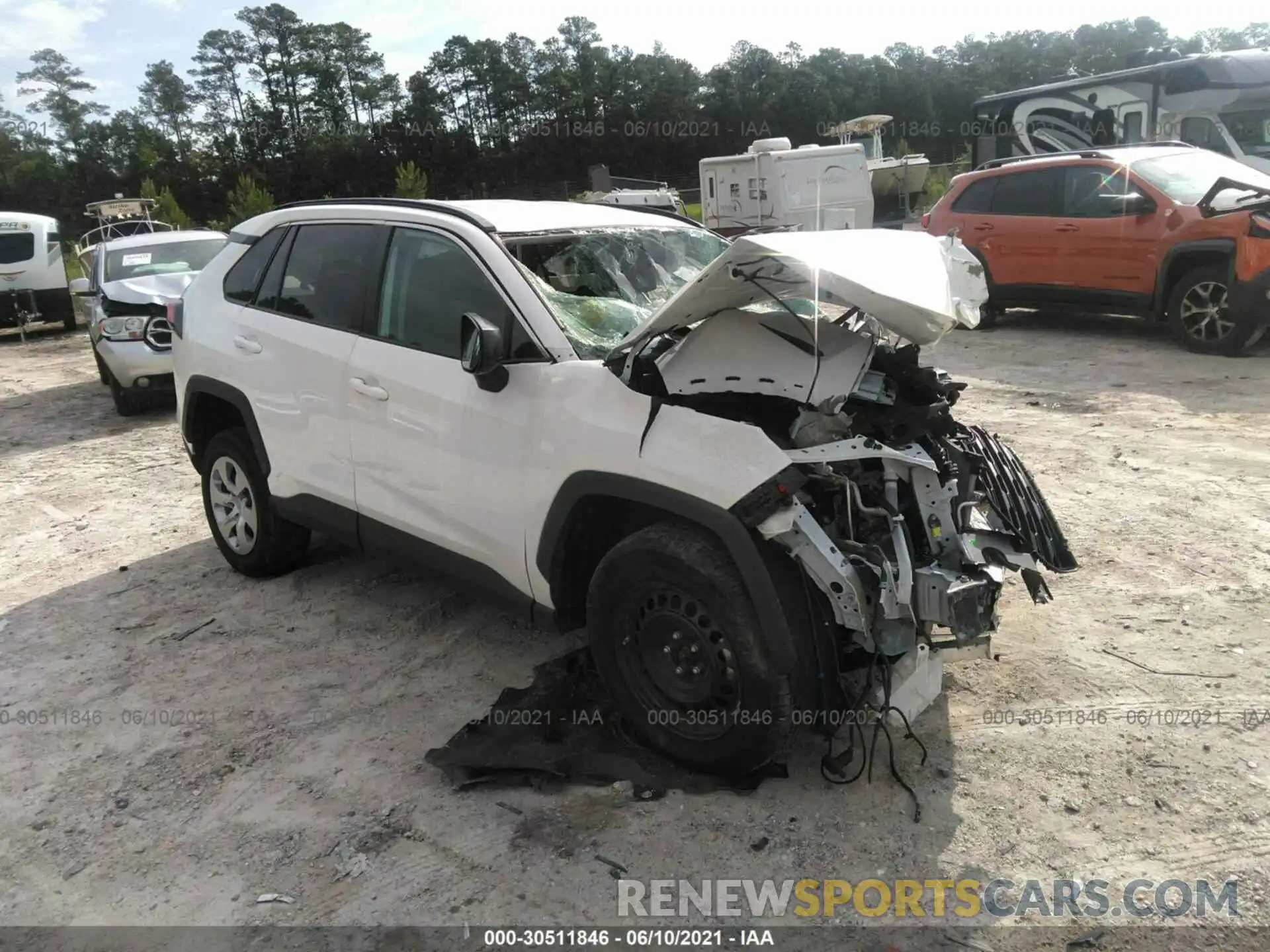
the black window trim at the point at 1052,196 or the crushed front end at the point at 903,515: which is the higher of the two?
the black window trim at the point at 1052,196

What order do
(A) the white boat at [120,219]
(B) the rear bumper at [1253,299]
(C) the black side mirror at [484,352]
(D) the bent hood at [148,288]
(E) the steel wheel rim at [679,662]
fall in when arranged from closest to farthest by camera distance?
(E) the steel wheel rim at [679,662], (C) the black side mirror at [484,352], (B) the rear bumper at [1253,299], (D) the bent hood at [148,288], (A) the white boat at [120,219]

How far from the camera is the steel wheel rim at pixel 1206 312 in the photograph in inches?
330

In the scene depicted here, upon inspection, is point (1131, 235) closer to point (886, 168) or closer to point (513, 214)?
point (513, 214)

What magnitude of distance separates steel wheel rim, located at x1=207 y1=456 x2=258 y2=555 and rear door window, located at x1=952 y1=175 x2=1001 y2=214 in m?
8.71

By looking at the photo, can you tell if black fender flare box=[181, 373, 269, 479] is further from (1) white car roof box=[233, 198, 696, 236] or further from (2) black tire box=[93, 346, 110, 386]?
(2) black tire box=[93, 346, 110, 386]

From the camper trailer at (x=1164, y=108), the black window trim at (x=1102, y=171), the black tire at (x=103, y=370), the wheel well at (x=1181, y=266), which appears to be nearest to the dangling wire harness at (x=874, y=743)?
the wheel well at (x=1181, y=266)

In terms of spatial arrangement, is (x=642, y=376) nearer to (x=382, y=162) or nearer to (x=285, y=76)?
(x=382, y=162)

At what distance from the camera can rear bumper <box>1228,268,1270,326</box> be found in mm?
8047

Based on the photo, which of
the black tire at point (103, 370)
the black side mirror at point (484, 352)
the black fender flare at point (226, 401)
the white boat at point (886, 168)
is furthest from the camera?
the white boat at point (886, 168)

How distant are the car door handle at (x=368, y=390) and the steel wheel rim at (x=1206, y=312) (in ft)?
25.3

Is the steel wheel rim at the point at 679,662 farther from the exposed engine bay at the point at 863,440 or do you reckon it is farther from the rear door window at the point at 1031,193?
the rear door window at the point at 1031,193

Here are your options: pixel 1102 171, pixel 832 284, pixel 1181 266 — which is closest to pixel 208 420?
pixel 832 284

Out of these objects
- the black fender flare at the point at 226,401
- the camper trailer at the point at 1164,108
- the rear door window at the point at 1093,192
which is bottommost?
the black fender flare at the point at 226,401

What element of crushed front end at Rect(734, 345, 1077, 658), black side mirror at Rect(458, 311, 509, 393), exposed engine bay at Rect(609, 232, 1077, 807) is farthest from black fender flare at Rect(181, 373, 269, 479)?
crushed front end at Rect(734, 345, 1077, 658)
